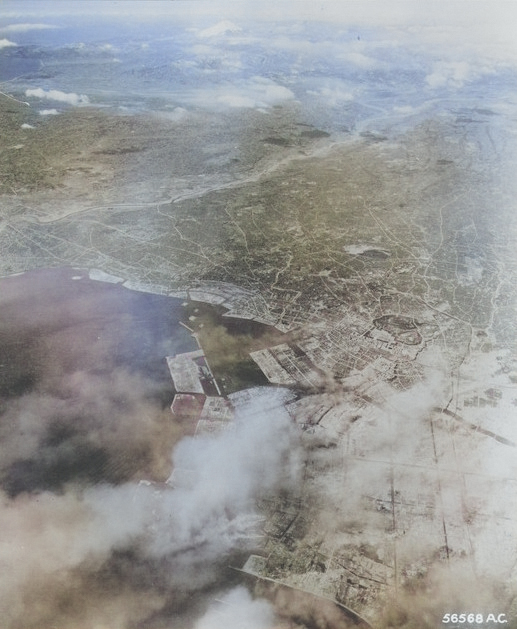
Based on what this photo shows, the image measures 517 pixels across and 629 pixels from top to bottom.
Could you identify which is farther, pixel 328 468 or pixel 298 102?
pixel 298 102

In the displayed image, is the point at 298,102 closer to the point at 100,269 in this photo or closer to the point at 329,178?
the point at 329,178

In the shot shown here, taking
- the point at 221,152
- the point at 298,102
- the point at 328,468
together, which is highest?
the point at 298,102

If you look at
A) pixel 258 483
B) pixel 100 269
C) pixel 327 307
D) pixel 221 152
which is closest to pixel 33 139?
pixel 221 152

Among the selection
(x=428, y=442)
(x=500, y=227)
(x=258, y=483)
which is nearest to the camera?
(x=258, y=483)

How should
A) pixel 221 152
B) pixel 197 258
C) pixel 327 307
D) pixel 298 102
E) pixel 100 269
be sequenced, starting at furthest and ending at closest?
pixel 298 102 → pixel 221 152 → pixel 197 258 → pixel 100 269 → pixel 327 307

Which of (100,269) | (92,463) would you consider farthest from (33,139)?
(92,463)

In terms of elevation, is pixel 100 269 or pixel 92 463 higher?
pixel 100 269

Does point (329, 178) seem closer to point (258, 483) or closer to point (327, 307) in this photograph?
point (327, 307)
